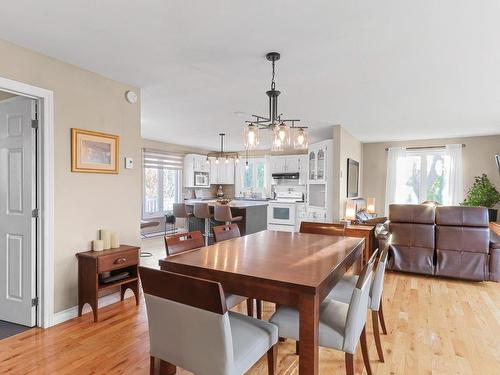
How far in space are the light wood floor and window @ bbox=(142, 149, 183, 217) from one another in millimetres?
4383

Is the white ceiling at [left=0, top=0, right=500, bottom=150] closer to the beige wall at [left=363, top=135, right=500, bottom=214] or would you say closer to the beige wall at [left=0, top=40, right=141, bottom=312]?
the beige wall at [left=0, top=40, right=141, bottom=312]

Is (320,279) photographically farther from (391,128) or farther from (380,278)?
(391,128)

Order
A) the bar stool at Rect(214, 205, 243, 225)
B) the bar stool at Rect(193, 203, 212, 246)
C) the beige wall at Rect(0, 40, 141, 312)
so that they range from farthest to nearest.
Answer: the bar stool at Rect(193, 203, 212, 246) < the bar stool at Rect(214, 205, 243, 225) < the beige wall at Rect(0, 40, 141, 312)

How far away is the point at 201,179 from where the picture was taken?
855 centimetres

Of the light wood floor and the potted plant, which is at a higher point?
the potted plant

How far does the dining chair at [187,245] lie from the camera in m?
2.27

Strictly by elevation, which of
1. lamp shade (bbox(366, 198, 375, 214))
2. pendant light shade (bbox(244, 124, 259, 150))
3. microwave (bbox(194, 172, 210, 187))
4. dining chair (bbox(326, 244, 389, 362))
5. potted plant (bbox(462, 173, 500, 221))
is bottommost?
dining chair (bbox(326, 244, 389, 362))

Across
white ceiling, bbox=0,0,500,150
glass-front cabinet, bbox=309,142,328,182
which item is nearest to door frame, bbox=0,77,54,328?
white ceiling, bbox=0,0,500,150

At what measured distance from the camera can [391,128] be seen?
570 cm

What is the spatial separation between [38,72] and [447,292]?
4.84 metres

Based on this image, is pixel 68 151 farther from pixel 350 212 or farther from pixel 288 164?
pixel 288 164

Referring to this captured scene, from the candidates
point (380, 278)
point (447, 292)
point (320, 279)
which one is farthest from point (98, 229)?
point (447, 292)

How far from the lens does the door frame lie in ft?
8.63

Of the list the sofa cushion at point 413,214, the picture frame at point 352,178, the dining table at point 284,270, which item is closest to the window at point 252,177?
the picture frame at point 352,178
